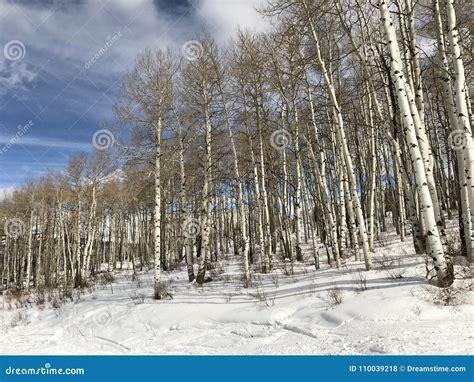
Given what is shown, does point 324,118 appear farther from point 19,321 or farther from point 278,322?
point 19,321

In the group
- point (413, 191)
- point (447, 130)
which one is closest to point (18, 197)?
point (413, 191)

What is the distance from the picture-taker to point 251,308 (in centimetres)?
679

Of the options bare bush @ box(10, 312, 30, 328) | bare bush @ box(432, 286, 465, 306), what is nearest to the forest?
bare bush @ box(432, 286, 465, 306)

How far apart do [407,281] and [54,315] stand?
10.3 metres

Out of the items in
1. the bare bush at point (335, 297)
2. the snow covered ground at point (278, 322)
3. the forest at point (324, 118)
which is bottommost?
the snow covered ground at point (278, 322)

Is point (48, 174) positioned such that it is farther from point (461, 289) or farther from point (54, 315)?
point (461, 289)

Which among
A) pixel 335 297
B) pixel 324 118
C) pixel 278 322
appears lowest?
pixel 278 322

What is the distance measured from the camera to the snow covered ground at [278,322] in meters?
4.36

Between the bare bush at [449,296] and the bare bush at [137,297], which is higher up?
the bare bush at [449,296]

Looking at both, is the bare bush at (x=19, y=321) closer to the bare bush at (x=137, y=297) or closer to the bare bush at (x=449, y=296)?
the bare bush at (x=137, y=297)

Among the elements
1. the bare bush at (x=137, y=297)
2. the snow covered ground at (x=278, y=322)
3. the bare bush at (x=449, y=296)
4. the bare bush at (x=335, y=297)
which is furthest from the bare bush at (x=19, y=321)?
the bare bush at (x=449, y=296)

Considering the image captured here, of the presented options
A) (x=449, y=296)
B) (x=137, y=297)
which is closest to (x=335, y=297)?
(x=449, y=296)

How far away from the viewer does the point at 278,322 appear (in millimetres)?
5789

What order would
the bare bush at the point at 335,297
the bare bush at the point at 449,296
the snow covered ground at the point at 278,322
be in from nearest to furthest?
the snow covered ground at the point at 278,322 < the bare bush at the point at 449,296 < the bare bush at the point at 335,297
